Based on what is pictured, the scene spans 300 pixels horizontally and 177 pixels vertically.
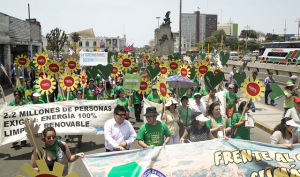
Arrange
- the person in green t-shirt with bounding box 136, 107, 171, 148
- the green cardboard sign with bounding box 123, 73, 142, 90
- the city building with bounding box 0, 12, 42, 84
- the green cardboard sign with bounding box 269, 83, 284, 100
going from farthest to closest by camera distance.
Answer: the city building with bounding box 0, 12, 42, 84
the green cardboard sign with bounding box 123, 73, 142, 90
the green cardboard sign with bounding box 269, 83, 284, 100
the person in green t-shirt with bounding box 136, 107, 171, 148

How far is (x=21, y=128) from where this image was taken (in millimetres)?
6816

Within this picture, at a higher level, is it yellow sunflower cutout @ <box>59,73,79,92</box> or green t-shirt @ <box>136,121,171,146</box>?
yellow sunflower cutout @ <box>59,73,79,92</box>

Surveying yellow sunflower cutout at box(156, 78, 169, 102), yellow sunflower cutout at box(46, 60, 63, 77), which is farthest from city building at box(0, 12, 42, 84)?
yellow sunflower cutout at box(156, 78, 169, 102)

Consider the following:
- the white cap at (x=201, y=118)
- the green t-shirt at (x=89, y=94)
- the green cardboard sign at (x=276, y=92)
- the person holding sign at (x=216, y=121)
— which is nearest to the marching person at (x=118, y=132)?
the white cap at (x=201, y=118)

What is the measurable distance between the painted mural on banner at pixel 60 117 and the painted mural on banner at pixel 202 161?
334cm

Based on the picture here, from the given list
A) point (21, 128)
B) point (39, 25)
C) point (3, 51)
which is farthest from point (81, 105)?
point (39, 25)

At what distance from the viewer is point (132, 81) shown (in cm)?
912

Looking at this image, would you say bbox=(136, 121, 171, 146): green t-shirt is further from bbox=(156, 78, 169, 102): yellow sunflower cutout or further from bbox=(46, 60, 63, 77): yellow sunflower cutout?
bbox=(46, 60, 63, 77): yellow sunflower cutout

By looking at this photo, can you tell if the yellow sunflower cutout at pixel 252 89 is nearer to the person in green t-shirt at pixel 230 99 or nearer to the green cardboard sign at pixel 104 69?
the person in green t-shirt at pixel 230 99

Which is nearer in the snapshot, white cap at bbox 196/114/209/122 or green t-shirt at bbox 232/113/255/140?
white cap at bbox 196/114/209/122

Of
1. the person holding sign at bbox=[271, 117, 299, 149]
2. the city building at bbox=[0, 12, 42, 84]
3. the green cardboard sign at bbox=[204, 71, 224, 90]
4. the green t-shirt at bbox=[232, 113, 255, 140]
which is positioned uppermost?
the city building at bbox=[0, 12, 42, 84]

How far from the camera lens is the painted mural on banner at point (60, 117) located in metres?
6.68

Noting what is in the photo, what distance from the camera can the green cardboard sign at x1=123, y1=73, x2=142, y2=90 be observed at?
906 centimetres

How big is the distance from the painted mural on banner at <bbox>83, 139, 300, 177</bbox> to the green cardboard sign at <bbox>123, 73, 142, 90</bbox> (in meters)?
5.06
